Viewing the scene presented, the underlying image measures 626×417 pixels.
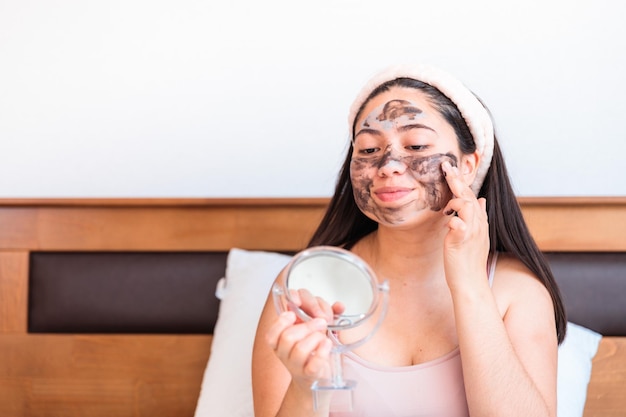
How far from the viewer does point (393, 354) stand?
4.48 feet

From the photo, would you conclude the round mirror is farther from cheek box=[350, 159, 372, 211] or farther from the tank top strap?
the tank top strap

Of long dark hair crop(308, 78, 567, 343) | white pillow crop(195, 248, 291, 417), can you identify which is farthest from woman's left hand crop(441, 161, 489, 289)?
white pillow crop(195, 248, 291, 417)

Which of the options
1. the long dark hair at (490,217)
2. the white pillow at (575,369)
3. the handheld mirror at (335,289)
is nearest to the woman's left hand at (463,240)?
the long dark hair at (490,217)

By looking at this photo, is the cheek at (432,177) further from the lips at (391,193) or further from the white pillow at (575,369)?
the white pillow at (575,369)

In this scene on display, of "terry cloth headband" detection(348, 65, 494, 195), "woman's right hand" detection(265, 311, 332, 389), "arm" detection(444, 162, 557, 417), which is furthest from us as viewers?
"terry cloth headband" detection(348, 65, 494, 195)

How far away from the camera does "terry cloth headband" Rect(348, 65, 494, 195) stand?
1.37 m

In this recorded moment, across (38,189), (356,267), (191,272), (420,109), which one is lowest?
(191,272)

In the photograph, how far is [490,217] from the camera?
4.86ft

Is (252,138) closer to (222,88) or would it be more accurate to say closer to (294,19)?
(222,88)

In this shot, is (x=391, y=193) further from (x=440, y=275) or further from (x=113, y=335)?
(x=113, y=335)

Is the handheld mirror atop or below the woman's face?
below

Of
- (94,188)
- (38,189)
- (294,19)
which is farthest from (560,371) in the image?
(38,189)

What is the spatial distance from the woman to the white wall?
589 mm

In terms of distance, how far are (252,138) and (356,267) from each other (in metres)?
1.05
